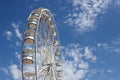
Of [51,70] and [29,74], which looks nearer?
[29,74]

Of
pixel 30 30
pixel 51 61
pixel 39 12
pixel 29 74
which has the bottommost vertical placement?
pixel 29 74

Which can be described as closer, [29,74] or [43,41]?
[29,74]

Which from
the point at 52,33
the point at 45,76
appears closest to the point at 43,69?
the point at 45,76

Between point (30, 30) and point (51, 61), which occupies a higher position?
point (30, 30)

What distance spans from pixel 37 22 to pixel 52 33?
4.06 meters

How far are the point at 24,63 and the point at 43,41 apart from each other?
369cm

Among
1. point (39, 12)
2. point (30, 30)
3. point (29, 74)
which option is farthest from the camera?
Answer: point (39, 12)

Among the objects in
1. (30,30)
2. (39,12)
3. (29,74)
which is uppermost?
(39,12)

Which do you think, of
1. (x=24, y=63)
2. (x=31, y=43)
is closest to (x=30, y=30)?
(x=31, y=43)

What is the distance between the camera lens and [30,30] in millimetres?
36875

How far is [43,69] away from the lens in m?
36.3

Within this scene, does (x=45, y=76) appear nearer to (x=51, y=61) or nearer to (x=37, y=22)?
(x=51, y=61)

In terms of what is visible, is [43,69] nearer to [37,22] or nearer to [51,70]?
[51,70]

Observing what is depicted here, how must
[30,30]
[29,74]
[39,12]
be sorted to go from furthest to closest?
[39,12] → [30,30] → [29,74]
